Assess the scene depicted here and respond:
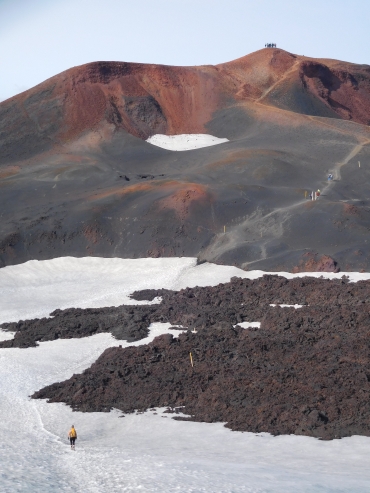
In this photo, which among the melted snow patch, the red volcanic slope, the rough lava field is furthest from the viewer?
the red volcanic slope

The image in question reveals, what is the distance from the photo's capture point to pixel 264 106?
76.1 metres

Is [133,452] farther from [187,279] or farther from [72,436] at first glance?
[187,279]

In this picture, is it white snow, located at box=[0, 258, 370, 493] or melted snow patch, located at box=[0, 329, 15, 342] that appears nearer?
white snow, located at box=[0, 258, 370, 493]

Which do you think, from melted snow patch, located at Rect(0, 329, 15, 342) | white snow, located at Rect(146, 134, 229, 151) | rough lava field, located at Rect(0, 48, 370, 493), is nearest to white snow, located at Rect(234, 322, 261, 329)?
rough lava field, located at Rect(0, 48, 370, 493)

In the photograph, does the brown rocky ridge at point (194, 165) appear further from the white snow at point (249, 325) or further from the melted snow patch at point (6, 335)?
the melted snow patch at point (6, 335)

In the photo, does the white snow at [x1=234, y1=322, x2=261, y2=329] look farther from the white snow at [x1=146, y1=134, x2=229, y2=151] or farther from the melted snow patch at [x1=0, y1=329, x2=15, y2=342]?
the white snow at [x1=146, y1=134, x2=229, y2=151]

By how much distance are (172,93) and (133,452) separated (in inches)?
2500

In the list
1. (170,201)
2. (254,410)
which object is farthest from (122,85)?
(254,410)

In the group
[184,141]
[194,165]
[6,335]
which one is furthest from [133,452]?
[184,141]

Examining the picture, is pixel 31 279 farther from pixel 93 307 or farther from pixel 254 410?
pixel 254 410

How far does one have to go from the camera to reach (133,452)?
18.5 m

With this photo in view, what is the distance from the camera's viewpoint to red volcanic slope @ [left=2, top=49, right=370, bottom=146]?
73.8m

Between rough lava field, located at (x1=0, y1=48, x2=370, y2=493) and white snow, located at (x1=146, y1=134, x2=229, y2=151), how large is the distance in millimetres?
280

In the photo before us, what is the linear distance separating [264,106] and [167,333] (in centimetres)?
4939
